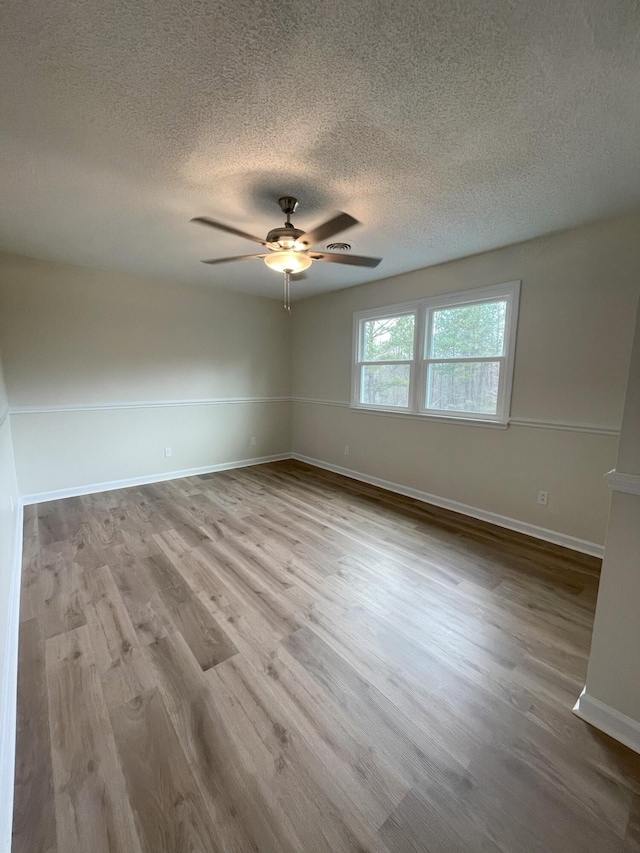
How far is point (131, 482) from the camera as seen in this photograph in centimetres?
412

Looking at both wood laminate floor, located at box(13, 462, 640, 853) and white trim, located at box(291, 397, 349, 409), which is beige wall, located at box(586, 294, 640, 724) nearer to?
wood laminate floor, located at box(13, 462, 640, 853)

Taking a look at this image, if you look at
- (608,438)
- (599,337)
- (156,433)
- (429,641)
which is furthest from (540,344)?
(156,433)

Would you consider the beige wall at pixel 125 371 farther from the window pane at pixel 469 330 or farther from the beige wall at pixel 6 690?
the window pane at pixel 469 330

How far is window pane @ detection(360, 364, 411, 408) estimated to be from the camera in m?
3.93

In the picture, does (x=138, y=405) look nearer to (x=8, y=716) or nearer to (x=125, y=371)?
(x=125, y=371)

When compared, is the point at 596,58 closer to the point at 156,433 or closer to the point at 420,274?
the point at 420,274

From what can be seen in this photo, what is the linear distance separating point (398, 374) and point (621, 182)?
2.31 meters

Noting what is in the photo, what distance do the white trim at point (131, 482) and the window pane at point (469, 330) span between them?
9.95ft

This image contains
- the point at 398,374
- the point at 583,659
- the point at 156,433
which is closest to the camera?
the point at 583,659

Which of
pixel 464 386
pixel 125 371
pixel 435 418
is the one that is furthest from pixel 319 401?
pixel 125 371

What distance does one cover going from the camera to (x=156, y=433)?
4.29m

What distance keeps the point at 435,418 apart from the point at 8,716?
352 centimetres

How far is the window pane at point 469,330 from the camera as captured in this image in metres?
3.10

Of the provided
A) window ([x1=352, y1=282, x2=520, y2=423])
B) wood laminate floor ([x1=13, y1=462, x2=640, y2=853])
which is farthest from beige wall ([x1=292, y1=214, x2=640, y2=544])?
wood laminate floor ([x1=13, y1=462, x2=640, y2=853])
